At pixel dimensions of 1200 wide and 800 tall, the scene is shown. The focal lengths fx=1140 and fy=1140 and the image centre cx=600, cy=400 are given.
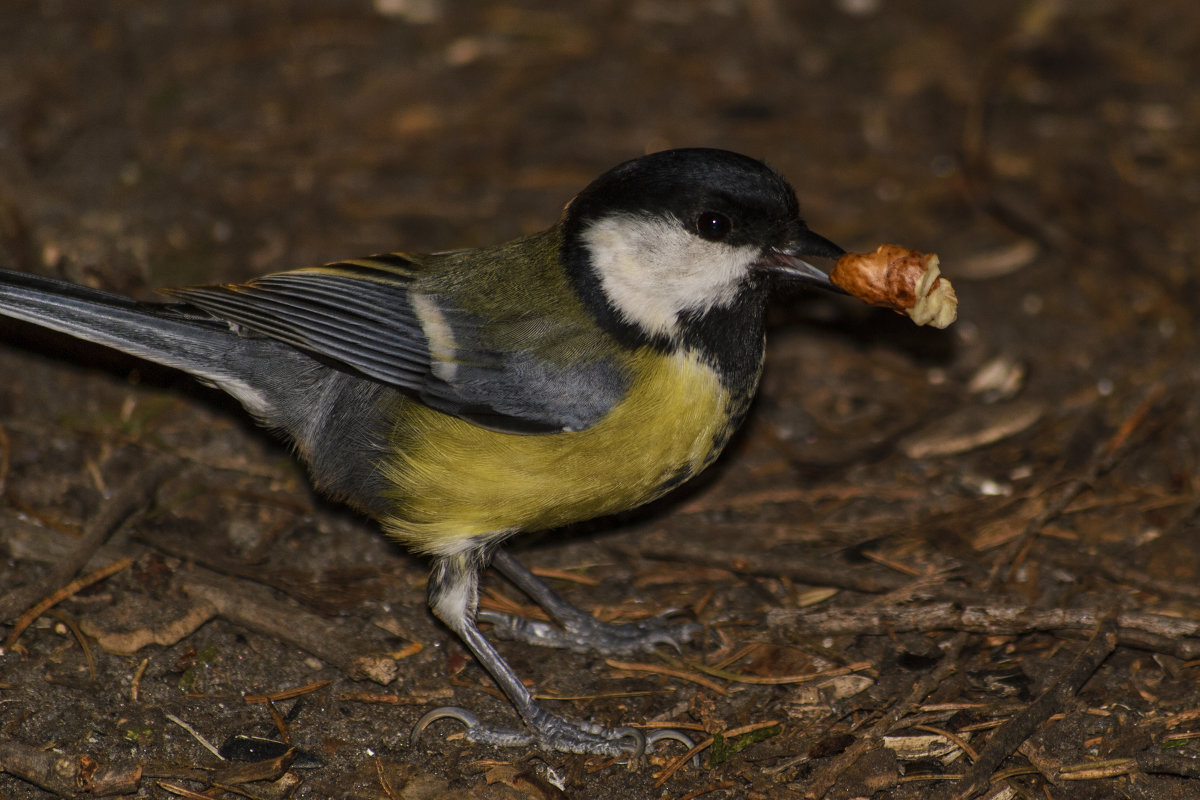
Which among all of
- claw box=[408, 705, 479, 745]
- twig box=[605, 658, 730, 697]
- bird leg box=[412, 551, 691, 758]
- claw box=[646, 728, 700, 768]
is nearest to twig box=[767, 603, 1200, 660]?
twig box=[605, 658, 730, 697]

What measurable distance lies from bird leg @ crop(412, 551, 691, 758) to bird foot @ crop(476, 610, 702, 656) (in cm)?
28

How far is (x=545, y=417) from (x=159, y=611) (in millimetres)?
1482

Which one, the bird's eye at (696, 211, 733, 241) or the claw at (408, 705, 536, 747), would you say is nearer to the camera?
the bird's eye at (696, 211, 733, 241)

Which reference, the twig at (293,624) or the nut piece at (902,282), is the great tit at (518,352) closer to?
the nut piece at (902,282)

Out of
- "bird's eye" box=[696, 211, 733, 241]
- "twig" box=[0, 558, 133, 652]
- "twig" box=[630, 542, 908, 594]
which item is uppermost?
"bird's eye" box=[696, 211, 733, 241]

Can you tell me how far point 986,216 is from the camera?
18.8 feet

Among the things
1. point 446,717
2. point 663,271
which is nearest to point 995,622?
point 663,271

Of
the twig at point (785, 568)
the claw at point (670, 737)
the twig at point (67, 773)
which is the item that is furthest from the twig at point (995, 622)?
the twig at point (67, 773)

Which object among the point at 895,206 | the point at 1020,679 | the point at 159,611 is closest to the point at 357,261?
the point at 159,611

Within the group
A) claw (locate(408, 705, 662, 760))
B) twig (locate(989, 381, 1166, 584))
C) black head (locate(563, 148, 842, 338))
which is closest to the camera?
black head (locate(563, 148, 842, 338))

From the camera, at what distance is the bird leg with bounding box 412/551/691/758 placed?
11.6 feet

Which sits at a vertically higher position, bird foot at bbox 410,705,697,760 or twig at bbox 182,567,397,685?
twig at bbox 182,567,397,685

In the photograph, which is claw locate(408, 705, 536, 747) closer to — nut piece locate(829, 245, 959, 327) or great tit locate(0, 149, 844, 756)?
great tit locate(0, 149, 844, 756)

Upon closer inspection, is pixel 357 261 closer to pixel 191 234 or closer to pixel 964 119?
pixel 191 234
